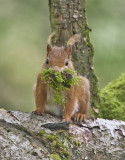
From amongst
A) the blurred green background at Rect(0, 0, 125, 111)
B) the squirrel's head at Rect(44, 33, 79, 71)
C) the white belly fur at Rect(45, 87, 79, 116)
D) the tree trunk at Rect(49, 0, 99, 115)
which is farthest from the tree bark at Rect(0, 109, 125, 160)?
the blurred green background at Rect(0, 0, 125, 111)

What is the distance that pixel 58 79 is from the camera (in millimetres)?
3406

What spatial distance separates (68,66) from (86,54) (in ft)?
2.93

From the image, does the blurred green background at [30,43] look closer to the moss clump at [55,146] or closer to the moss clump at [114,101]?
the moss clump at [114,101]

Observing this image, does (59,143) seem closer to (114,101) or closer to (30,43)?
(114,101)

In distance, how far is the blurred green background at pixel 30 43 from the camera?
5.91m

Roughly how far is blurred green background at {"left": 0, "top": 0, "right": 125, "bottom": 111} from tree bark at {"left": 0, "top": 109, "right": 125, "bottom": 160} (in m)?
2.75

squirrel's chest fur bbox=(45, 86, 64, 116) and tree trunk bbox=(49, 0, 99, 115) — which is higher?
tree trunk bbox=(49, 0, 99, 115)

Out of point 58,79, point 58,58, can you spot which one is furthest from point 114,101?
point 58,79

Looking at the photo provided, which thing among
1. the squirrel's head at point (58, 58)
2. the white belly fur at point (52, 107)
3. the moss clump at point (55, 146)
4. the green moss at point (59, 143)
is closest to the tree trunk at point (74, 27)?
the squirrel's head at point (58, 58)

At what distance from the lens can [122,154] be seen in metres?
2.98

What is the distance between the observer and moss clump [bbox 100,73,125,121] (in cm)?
486

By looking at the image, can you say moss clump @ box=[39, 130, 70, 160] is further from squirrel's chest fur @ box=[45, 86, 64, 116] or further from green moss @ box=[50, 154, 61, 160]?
squirrel's chest fur @ box=[45, 86, 64, 116]

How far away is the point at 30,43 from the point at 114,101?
2599mm

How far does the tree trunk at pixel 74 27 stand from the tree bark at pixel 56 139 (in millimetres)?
1398
